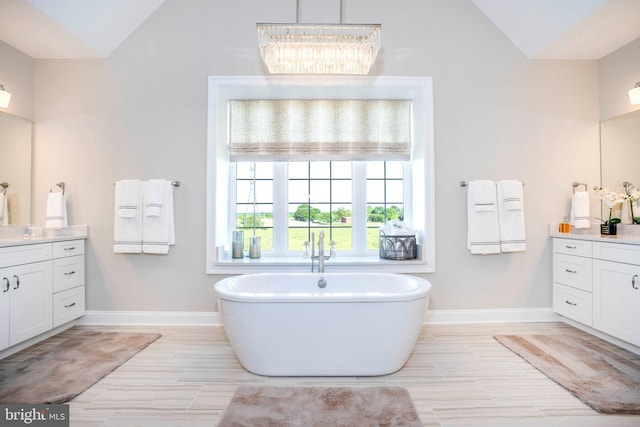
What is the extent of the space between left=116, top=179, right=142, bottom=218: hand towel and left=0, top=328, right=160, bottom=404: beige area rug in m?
0.98

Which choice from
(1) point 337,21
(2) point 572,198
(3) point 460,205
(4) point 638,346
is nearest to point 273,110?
(1) point 337,21

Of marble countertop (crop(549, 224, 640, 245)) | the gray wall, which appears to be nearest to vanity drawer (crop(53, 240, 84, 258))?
the gray wall

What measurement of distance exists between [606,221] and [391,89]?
217 centimetres

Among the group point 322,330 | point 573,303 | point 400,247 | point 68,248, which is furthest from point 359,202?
point 68,248

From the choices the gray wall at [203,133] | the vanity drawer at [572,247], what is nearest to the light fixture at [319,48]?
the gray wall at [203,133]

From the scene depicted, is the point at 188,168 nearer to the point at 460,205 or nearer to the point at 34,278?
the point at 34,278

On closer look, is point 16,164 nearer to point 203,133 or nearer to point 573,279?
point 203,133

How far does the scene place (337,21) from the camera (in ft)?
9.59

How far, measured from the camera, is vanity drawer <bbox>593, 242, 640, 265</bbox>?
2.25 metres

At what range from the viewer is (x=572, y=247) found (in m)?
2.78

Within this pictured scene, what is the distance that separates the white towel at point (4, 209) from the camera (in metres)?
2.69

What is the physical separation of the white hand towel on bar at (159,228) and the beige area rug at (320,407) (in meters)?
1.45

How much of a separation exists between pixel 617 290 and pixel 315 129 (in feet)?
8.65

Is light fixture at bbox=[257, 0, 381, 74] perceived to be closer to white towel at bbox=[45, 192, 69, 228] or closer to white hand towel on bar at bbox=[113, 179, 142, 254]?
white hand towel on bar at bbox=[113, 179, 142, 254]
